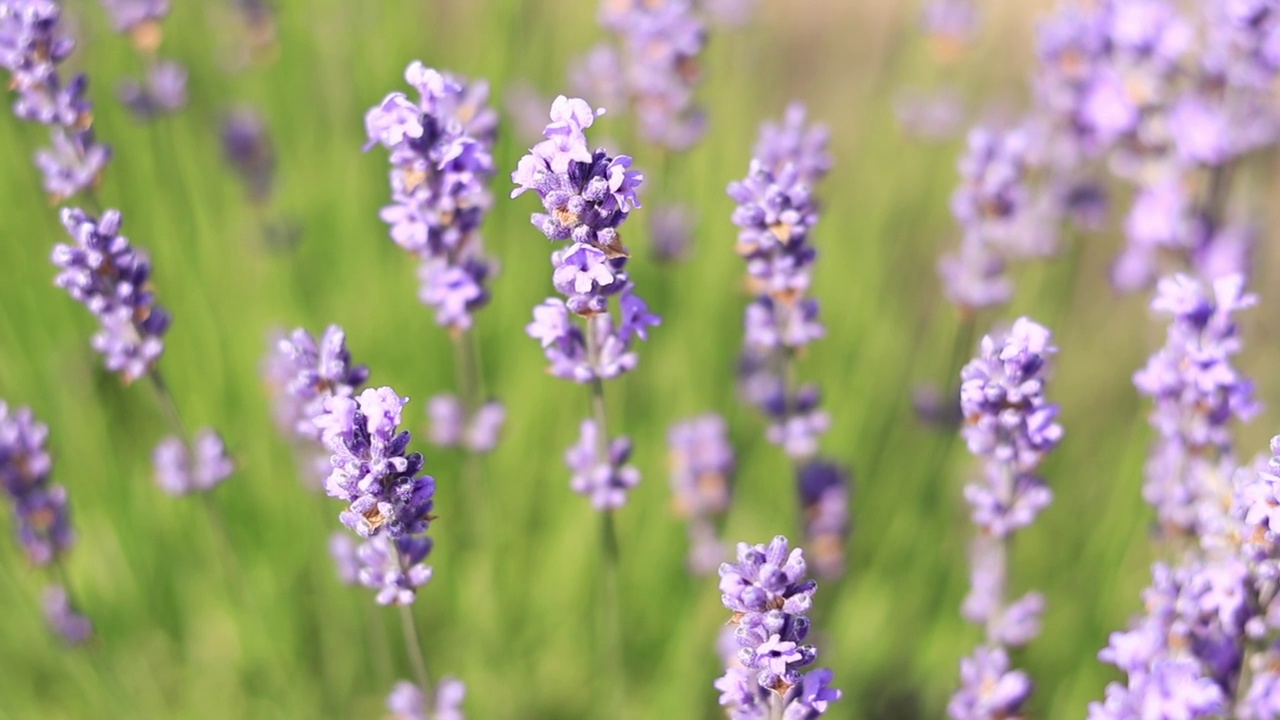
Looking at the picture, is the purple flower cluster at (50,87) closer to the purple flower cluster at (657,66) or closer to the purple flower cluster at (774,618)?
the purple flower cluster at (657,66)

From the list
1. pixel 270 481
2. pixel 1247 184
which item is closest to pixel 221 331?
pixel 270 481

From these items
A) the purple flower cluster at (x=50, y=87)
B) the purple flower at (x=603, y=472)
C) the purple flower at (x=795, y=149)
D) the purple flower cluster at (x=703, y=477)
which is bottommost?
the purple flower at (x=603, y=472)

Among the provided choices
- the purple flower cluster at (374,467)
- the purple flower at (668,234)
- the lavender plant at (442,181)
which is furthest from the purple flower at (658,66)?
the purple flower cluster at (374,467)

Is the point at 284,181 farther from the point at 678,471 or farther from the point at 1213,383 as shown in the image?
the point at 1213,383

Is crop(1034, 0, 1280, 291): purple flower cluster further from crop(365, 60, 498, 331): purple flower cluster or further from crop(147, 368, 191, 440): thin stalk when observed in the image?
crop(147, 368, 191, 440): thin stalk

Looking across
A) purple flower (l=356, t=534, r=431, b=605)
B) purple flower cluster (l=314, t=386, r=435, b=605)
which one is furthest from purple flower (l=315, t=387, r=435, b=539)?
purple flower (l=356, t=534, r=431, b=605)

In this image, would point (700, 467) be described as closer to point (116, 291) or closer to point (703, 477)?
point (703, 477)
